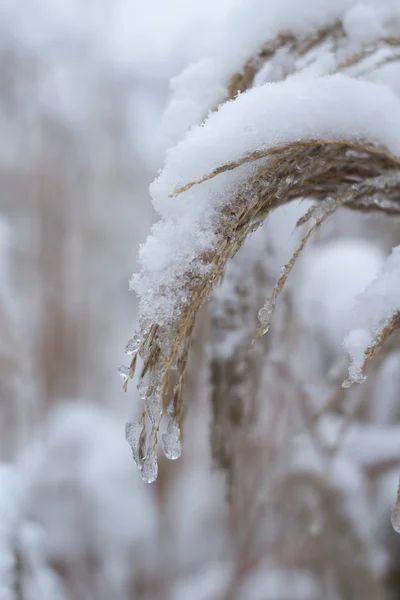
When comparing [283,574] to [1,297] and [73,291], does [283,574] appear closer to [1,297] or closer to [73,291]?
[1,297]

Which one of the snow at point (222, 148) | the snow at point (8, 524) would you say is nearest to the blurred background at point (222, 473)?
the snow at point (8, 524)

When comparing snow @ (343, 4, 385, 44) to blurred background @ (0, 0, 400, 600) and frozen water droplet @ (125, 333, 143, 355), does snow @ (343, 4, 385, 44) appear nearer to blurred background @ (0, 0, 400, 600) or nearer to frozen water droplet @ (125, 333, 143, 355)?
blurred background @ (0, 0, 400, 600)

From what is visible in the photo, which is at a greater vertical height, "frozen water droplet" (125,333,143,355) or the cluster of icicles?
"frozen water droplet" (125,333,143,355)

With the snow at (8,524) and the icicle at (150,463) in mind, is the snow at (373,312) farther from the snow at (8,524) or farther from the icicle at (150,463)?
the snow at (8,524)

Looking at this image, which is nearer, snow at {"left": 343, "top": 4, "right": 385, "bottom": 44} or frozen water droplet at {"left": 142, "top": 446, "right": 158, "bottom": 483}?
frozen water droplet at {"left": 142, "top": 446, "right": 158, "bottom": 483}

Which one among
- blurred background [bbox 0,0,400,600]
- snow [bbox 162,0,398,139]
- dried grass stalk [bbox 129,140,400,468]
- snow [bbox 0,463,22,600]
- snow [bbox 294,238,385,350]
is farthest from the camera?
snow [bbox 294,238,385,350]

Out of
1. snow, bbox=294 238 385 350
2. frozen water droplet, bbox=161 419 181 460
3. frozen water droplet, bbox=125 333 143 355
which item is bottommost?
frozen water droplet, bbox=161 419 181 460

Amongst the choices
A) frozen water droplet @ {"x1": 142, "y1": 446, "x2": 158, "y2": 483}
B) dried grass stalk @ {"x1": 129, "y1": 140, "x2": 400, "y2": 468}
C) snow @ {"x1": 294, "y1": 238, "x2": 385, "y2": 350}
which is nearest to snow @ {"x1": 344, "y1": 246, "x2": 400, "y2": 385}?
dried grass stalk @ {"x1": 129, "y1": 140, "x2": 400, "y2": 468}

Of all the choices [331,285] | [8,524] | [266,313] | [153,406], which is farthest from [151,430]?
[331,285]

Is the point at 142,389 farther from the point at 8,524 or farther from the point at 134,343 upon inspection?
the point at 8,524
